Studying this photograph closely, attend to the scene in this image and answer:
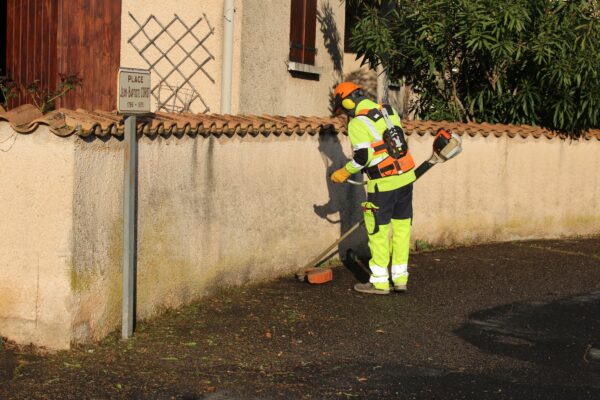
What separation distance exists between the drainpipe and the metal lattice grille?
18 centimetres

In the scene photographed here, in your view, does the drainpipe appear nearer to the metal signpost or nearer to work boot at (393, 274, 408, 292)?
work boot at (393, 274, 408, 292)

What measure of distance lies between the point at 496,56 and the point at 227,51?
3.40 meters

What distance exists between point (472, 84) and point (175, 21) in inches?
173

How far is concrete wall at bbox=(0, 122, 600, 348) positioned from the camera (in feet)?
22.7

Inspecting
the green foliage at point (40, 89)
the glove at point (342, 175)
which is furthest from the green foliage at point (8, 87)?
the glove at point (342, 175)

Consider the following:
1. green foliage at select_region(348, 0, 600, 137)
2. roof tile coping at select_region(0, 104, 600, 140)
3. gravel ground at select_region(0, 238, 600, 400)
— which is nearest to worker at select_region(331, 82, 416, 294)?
gravel ground at select_region(0, 238, 600, 400)

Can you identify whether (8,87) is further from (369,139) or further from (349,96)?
(369,139)

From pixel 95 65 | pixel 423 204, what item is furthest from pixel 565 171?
pixel 95 65

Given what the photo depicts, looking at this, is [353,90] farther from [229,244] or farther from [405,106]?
[405,106]

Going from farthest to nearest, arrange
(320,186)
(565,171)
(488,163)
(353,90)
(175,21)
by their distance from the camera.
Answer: (565,171)
(488,163)
(175,21)
(320,186)
(353,90)

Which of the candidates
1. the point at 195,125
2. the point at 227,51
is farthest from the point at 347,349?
the point at 227,51

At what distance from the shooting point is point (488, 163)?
12750mm

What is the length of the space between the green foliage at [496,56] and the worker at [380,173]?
142 inches

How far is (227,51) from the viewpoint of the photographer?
11922 mm
